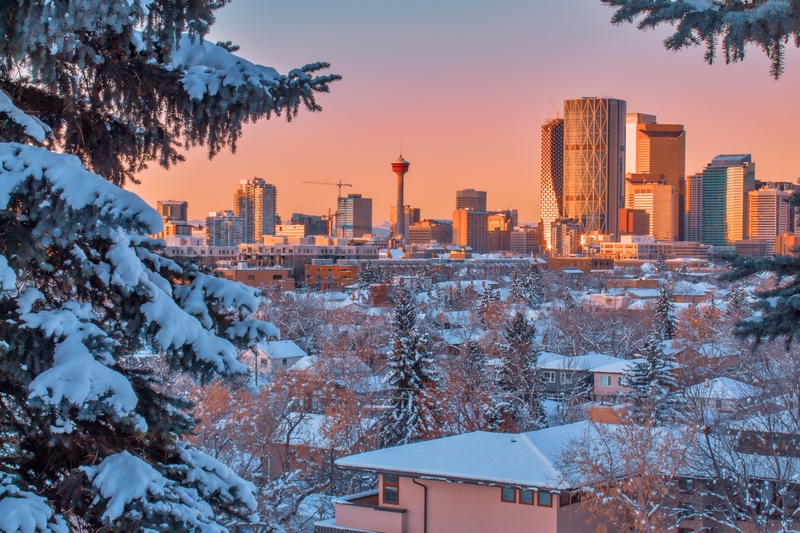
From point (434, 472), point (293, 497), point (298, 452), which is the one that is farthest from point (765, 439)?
point (298, 452)

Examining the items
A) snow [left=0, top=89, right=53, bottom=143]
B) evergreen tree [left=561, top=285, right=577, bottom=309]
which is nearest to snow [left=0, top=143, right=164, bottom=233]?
snow [left=0, top=89, right=53, bottom=143]

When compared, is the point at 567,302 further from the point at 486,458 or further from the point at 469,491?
the point at 469,491

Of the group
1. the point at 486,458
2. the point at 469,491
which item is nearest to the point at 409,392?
the point at 486,458

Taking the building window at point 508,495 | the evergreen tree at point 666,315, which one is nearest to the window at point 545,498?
the building window at point 508,495

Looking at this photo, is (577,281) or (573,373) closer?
(573,373)

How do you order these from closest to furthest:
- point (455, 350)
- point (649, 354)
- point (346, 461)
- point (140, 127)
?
point (140, 127)
point (346, 461)
point (649, 354)
point (455, 350)

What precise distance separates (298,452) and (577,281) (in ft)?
339

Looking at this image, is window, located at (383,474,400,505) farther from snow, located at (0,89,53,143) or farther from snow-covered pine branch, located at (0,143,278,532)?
snow, located at (0,89,53,143)

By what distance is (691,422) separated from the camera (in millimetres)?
19781

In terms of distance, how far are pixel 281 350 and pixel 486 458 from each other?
33977mm

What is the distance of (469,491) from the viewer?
18.5 metres

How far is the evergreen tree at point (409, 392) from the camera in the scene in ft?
100

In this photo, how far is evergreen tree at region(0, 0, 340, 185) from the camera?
5.53 m

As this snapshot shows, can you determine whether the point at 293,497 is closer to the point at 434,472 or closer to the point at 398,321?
the point at 434,472
